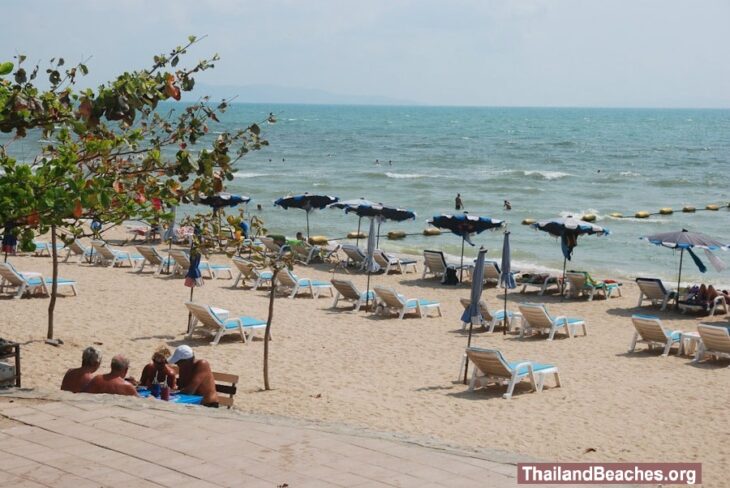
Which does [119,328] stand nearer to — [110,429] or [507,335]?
[507,335]

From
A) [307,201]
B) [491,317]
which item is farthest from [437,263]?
[491,317]

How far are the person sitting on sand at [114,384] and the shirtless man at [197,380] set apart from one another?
0.66m

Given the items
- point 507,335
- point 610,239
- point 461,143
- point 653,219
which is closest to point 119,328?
point 507,335

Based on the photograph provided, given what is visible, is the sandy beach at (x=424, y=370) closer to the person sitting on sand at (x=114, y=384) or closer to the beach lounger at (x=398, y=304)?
the beach lounger at (x=398, y=304)

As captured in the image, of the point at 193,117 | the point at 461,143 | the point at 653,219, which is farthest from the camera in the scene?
the point at 461,143

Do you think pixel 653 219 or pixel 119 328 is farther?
pixel 653 219

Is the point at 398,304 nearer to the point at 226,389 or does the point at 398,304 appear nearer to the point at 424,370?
the point at 424,370

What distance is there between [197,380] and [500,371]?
3.84 metres

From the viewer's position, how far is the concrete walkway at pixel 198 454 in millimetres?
6078

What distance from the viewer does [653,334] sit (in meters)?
14.2

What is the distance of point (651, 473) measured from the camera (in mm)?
8430

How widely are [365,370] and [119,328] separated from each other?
12.9ft

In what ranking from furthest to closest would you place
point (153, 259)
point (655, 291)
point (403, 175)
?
point (403, 175)
point (153, 259)
point (655, 291)

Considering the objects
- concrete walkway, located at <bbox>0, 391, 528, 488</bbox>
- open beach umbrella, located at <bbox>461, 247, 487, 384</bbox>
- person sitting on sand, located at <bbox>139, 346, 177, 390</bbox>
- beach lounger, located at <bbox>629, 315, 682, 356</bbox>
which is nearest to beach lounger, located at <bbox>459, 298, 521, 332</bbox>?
beach lounger, located at <bbox>629, 315, 682, 356</bbox>
